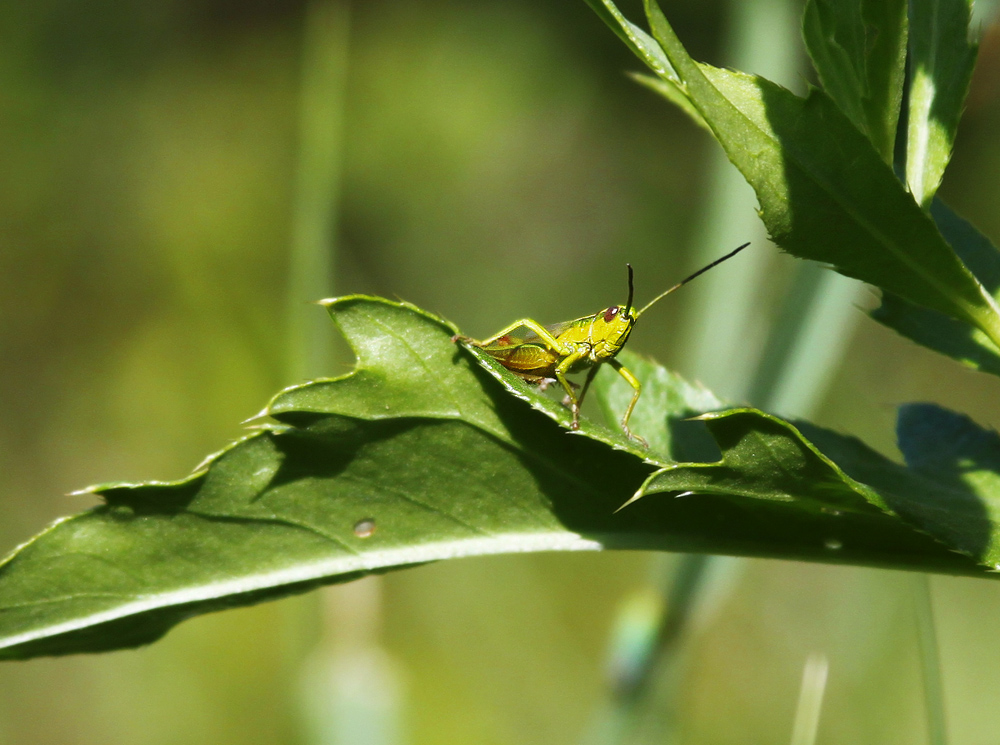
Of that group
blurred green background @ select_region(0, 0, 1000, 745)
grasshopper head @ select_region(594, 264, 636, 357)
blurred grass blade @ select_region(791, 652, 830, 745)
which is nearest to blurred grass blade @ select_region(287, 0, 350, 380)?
blurred green background @ select_region(0, 0, 1000, 745)

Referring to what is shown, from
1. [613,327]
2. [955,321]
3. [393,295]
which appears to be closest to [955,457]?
[955,321]

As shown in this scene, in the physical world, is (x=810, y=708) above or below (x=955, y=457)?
below

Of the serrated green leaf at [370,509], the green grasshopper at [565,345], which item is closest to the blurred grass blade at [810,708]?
the serrated green leaf at [370,509]

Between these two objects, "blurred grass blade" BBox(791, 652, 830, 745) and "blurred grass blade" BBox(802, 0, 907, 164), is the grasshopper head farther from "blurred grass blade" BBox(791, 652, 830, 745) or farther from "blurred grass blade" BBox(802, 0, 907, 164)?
"blurred grass blade" BBox(802, 0, 907, 164)

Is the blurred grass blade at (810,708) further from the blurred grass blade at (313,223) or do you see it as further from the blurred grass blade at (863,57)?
the blurred grass blade at (313,223)

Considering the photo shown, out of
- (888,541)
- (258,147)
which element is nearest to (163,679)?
(888,541)

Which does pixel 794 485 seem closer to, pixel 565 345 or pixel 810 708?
pixel 810 708
